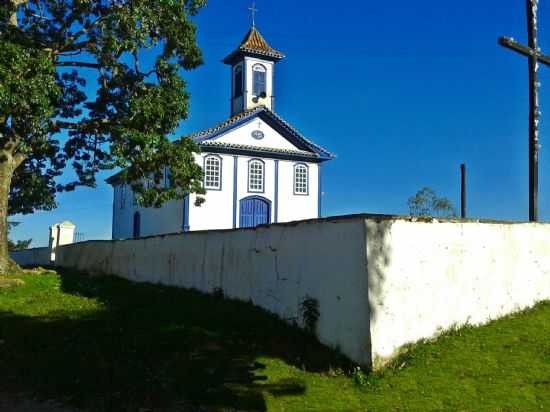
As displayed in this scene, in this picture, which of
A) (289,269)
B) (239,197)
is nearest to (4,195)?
(239,197)

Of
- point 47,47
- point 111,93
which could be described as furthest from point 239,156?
point 47,47

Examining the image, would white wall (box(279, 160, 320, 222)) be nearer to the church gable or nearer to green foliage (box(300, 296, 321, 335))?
the church gable

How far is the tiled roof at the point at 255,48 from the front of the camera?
2719cm

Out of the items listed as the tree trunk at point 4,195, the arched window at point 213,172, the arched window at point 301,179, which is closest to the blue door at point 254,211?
the arched window at point 213,172

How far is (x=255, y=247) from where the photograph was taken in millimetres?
9906

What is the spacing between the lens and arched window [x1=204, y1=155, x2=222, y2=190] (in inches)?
936

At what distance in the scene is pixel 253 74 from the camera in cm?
2738

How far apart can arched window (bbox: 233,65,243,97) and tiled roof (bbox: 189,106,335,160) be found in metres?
2.87

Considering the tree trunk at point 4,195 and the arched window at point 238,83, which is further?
the arched window at point 238,83

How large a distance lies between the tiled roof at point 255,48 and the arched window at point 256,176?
6239 millimetres

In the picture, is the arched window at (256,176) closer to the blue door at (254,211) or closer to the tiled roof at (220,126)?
the blue door at (254,211)

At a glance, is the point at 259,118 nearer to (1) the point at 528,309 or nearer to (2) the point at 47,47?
(2) the point at 47,47

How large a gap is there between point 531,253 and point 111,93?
1317cm

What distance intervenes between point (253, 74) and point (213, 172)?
656 cm
